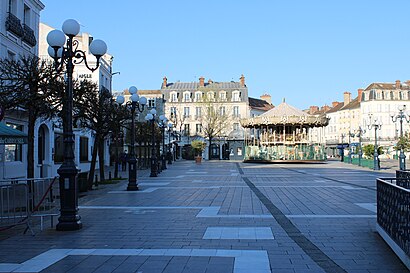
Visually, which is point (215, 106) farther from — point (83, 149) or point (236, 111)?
point (83, 149)

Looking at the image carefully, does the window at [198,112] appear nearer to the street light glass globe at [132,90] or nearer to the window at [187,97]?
the window at [187,97]

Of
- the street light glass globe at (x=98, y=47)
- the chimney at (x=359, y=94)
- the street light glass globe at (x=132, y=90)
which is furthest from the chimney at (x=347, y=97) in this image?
the street light glass globe at (x=98, y=47)

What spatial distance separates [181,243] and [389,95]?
90020mm

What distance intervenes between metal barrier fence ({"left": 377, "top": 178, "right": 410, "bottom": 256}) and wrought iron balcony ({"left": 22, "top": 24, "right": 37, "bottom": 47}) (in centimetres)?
2052

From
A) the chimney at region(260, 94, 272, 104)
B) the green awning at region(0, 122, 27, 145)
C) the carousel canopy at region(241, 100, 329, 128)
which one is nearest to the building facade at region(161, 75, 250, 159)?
the chimney at region(260, 94, 272, 104)

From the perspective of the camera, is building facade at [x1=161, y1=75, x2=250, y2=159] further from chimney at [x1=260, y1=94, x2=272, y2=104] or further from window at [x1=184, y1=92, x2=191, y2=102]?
chimney at [x1=260, y1=94, x2=272, y2=104]

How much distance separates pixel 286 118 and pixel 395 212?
4531 centimetres

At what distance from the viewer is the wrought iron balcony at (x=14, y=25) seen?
21844 millimetres

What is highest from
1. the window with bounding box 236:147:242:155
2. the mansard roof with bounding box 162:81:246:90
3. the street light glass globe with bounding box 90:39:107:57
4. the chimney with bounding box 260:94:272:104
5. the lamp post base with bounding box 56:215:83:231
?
the mansard roof with bounding box 162:81:246:90

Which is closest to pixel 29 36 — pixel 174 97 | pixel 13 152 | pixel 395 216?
pixel 13 152

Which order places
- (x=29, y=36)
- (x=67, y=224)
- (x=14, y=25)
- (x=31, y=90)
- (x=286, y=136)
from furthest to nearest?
(x=286, y=136) < (x=29, y=36) < (x=14, y=25) < (x=31, y=90) < (x=67, y=224)

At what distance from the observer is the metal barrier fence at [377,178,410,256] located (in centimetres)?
622

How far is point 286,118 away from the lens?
51719 millimetres

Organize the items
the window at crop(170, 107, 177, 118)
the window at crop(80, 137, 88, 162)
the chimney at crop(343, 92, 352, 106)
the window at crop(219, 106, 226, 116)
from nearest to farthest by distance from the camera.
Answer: the window at crop(80, 137, 88, 162), the window at crop(219, 106, 226, 116), the window at crop(170, 107, 177, 118), the chimney at crop(343, 92, 352, 106)
